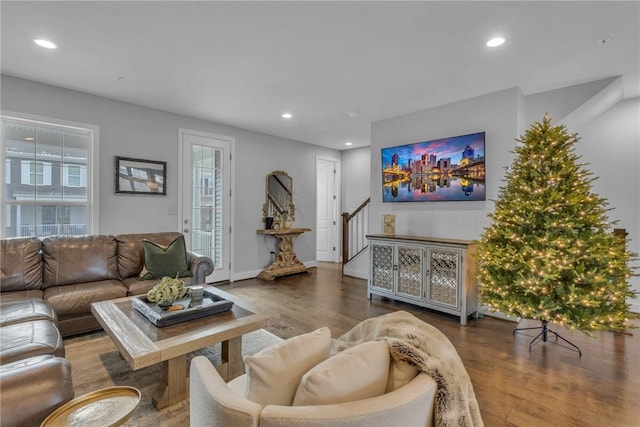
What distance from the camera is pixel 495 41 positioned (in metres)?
2.52

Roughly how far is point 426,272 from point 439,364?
2787 mm

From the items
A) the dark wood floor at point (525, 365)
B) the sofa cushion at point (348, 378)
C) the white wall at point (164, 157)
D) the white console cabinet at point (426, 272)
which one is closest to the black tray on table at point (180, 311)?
the dark wood floor at point (525, 365)

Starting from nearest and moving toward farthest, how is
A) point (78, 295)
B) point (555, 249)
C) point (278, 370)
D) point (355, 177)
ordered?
point (278, 370) → point (555, 249) → point (78, 295) → point (355, 177)

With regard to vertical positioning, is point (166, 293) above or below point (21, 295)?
above

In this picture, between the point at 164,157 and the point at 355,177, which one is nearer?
the point at 164,157

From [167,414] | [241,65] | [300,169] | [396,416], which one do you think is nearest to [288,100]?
[241,65]

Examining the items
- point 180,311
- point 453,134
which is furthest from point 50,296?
point 453,134

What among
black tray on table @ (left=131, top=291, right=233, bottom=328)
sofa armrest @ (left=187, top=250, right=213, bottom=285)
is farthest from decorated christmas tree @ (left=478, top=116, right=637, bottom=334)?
sofa armrest @ (left=187, top=250, right=213, bottom=285)

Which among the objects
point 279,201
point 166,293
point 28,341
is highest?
point 279,201

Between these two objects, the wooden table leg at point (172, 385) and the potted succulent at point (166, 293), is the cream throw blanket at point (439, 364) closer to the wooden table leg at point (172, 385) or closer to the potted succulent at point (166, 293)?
the wooden table leg at point (172, 385)

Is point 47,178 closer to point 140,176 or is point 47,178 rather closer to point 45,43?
point 140,176

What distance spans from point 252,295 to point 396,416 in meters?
3.73

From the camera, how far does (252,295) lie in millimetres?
4336

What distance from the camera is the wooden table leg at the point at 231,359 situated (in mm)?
2180
